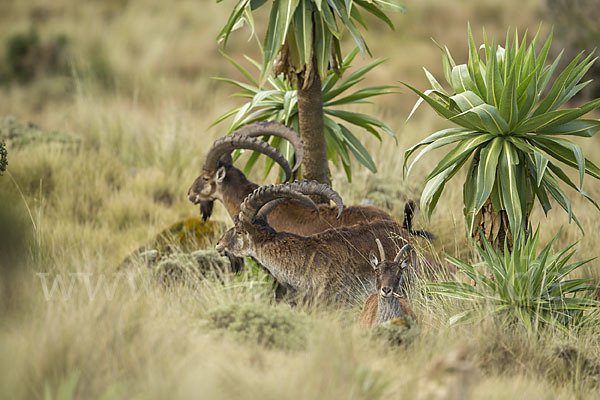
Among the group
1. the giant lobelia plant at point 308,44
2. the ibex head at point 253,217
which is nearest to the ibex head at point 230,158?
the giant lobelia plant at point 308,44

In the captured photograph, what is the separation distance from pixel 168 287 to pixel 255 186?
4.34ft

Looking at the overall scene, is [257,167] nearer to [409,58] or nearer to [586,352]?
[586,352]

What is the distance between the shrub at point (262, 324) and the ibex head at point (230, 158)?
1827mm

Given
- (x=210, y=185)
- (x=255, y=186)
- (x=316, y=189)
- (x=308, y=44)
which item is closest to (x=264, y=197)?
(x=316, y=189)

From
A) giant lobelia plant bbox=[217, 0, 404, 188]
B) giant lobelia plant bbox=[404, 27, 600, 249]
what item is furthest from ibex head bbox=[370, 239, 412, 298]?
giant lobelia plant bbox=[217, 0, 404, 188]

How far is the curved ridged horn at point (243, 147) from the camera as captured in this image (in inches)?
230

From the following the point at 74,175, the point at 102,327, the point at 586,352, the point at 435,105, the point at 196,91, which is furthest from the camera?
the point at 196,91

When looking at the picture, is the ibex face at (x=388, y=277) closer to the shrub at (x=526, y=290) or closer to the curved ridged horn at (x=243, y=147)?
the shrub at (x=526, y=290)

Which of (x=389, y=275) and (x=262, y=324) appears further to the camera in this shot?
(x=389, y=275)

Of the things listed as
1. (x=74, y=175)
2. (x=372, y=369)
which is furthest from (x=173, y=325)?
(x=74, y=175)

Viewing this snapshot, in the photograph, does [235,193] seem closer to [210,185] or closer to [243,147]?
[210,185]

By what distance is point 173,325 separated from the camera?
158 inches

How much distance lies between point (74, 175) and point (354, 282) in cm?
549

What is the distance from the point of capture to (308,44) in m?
5.89
